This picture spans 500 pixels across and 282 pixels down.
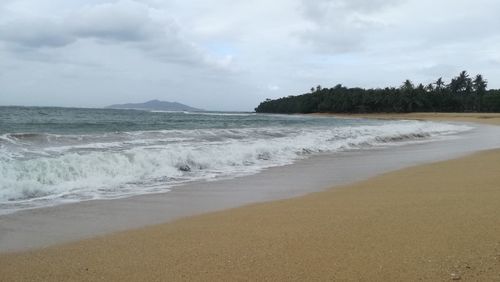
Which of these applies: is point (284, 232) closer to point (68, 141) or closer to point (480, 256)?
point (480, 256)

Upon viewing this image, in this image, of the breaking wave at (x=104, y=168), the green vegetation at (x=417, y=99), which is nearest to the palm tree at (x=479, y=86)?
the green vegetation at (x=417, y=99)

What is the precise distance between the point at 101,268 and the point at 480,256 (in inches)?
129

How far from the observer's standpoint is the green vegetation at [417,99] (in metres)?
96.6

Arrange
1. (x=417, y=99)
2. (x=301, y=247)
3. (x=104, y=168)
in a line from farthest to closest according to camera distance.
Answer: (x=417, y=99), (x=104, y=168), (x=301, y=247)

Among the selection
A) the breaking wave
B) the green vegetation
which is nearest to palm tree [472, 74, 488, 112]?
the green vegetation

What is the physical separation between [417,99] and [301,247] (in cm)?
10039

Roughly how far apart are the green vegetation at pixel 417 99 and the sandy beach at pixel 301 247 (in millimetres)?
96414

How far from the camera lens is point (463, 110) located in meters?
97.1

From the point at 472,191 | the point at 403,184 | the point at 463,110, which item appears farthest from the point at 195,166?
the point at 463,110

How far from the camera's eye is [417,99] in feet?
318

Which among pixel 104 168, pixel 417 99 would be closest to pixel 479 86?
pixel 417 99

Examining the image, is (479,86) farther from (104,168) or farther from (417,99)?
(104,168)

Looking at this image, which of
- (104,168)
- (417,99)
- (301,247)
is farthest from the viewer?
(417,99)

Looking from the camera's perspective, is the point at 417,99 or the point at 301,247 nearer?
the point at 301,247
